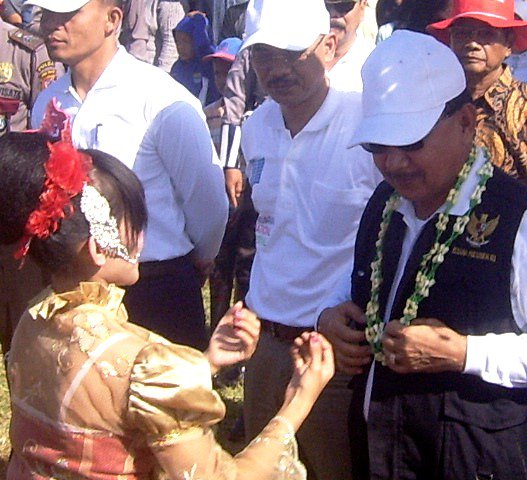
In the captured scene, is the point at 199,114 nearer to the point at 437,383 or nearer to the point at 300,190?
the point at 300,190

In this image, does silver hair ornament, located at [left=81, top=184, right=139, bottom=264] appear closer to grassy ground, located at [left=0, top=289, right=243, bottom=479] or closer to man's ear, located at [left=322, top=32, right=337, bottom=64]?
man's ear, located at [left=322, top=32, right=337, bottom=64]

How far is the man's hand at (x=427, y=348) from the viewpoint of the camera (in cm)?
225

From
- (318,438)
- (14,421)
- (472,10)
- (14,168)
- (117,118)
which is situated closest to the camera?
(14,168)

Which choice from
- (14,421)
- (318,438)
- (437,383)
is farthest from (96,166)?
(318,438)

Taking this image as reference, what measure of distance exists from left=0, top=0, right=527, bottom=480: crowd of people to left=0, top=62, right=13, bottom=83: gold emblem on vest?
72.2 inches

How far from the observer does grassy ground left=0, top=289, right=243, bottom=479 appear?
15.2 ft

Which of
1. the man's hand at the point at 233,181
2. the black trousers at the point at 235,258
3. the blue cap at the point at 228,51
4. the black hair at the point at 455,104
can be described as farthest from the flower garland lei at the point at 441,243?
the blue cap at the point at 228,51

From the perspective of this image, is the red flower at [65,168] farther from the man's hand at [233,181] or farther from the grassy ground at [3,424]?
the grassy ground at [3,424]

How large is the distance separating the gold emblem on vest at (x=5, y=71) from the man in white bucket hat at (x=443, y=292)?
357cm

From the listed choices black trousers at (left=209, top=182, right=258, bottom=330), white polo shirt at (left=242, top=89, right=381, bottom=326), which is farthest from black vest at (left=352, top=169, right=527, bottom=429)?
black trousers at (left=209, top=182, right=258, bottom=330)

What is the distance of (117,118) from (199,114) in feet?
1.04

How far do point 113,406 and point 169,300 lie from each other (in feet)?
5.41

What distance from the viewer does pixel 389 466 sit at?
8.05 feet

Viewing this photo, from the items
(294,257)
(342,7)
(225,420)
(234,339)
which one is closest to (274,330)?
(294,257)
